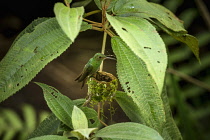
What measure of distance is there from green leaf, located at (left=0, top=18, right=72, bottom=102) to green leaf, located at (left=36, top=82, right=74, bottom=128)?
0.08 m

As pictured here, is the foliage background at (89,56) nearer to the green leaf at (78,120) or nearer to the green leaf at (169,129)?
the green leaf at (169,129)

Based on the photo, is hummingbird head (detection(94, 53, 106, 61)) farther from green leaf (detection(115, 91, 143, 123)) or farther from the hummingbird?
green leaf (detection(115, 91, 143, 123))

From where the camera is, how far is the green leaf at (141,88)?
2.29ft

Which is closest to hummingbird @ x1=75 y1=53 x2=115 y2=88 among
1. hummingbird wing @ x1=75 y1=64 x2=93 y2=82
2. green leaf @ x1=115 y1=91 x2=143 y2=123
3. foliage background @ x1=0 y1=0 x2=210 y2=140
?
hummingbird wing @ x1=75 y1=64 x2=93 y2=82

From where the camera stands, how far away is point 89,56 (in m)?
Answer: 2.55

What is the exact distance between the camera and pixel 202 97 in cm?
214

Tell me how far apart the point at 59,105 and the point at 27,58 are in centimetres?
11

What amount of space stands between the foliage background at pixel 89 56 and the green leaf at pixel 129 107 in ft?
3.29

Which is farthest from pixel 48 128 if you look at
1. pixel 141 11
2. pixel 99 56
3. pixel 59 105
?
pixel 141 11

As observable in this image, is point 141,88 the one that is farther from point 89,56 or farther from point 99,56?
point 89,56

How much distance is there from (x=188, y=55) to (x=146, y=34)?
142cm

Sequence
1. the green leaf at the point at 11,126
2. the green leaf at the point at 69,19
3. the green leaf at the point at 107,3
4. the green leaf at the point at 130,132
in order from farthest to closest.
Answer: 1. the green leaf at the point at 11,126
2. the green leaf at the point at 107,3
3. the green leaf at the point at 130,132
4. the green leaf at the point at 69,19

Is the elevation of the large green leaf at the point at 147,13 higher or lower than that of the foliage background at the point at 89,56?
higher

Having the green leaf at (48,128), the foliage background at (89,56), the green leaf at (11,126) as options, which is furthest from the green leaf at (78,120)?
the green leaf at (11,126)
